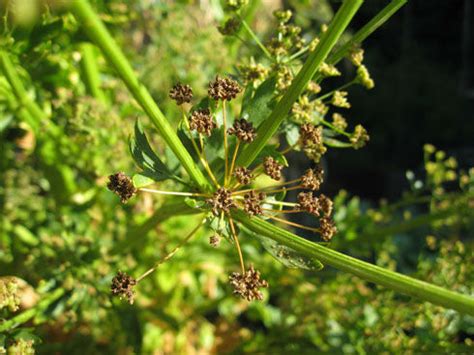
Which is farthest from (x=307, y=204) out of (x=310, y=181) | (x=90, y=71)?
(x=90, y=71)

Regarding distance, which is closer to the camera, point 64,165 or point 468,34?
point 64,165

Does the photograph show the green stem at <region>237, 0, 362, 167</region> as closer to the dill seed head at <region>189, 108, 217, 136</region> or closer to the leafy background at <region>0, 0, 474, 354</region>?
the dill seed head at <region>189, 108, 217, 136</region>

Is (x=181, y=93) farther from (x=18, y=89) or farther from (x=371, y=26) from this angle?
(x=18, y=89)

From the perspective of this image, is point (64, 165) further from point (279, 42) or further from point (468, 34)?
point (468, 34)

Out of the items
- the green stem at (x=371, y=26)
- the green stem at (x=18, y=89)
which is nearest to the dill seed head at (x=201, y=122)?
the green stem at (x=371, y=26)

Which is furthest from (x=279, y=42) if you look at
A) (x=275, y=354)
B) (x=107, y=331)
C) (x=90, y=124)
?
(x=107, y=331)

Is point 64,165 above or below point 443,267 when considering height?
below

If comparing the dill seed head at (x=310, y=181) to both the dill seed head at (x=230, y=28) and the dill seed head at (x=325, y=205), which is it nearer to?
the dill seed head at (x=325, y=205)
